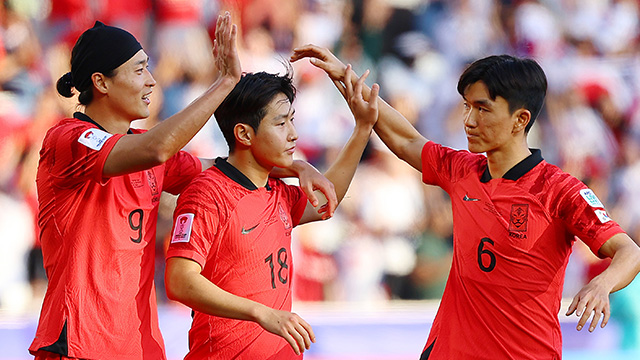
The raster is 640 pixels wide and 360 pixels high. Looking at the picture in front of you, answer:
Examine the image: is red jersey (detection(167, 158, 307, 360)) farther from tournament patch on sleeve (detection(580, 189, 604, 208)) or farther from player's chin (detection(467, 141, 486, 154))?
tournament patch on sleeve (detection(580, 189, 604, 208))

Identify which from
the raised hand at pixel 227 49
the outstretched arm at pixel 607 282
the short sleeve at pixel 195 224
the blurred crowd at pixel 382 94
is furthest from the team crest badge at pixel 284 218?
the blurred crowd at pixel 382 94

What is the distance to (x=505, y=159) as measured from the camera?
322 cm

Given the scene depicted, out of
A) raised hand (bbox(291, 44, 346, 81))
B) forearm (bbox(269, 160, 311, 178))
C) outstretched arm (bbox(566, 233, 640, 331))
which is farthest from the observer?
raised hand (bbox(291, 44, 346, 81))

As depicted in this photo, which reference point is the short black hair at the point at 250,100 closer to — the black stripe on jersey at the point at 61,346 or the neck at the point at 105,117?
the neck at the point at 105,117

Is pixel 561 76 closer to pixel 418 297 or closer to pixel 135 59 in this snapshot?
pixel 418 297

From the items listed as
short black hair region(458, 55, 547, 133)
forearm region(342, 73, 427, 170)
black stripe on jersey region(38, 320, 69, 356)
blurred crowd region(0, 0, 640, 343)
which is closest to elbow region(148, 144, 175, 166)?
black stripe on jersey region(38, 320, 69, 356)

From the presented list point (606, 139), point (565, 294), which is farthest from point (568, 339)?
point (606, 139)

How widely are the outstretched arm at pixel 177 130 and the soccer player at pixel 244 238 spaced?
0.37 m

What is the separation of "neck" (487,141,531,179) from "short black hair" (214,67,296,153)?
0.92 metres

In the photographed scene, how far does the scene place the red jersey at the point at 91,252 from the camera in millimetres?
2771

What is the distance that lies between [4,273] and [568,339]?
4.90 meters

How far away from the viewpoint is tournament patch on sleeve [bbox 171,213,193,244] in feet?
9.34

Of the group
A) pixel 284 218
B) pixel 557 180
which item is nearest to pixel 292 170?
pixel 284 218

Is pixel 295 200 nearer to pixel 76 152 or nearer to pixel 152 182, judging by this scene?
pixel 152 182
